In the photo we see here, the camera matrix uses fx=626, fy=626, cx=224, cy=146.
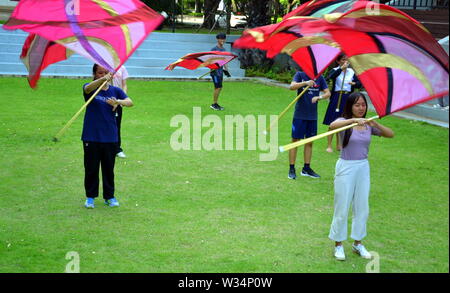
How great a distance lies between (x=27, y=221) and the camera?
7023mm

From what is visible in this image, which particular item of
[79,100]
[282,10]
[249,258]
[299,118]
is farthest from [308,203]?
[282,10]

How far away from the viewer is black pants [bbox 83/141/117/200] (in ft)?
24.2

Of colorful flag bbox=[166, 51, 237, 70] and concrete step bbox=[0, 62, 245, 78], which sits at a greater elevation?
colorful flag bbox=[166, 51, 237, 70]

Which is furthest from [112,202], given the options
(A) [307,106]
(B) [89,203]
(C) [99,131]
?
(A) [307,106]

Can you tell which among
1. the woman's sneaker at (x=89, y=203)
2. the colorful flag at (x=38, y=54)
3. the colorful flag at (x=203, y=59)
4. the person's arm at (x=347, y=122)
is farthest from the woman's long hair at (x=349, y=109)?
the colorful flag at (x=203, y=59)

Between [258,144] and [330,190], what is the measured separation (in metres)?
2.91

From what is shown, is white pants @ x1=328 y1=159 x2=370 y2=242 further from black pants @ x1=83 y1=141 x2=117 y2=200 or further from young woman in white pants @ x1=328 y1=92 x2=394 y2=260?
black pants @ x1=83 y1=141 x2=117 y2=200

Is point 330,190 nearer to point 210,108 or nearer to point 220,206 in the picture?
point 220,206

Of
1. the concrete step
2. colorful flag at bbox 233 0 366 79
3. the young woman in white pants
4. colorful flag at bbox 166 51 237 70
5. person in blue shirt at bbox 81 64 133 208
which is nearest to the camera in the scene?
colorful flag at bbox 233 0 366 79

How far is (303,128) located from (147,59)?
13.6 meters

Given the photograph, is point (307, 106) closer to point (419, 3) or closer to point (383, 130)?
point (383, 130)

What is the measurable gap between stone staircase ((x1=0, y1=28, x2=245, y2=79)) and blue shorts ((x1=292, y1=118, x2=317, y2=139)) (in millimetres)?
11982

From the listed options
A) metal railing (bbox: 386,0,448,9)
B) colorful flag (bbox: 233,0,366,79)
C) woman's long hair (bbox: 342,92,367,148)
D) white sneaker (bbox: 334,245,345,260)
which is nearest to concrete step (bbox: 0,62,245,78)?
metal railing (bbox: 386,0,448,9)

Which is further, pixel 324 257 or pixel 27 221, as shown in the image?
pixel 27 221
